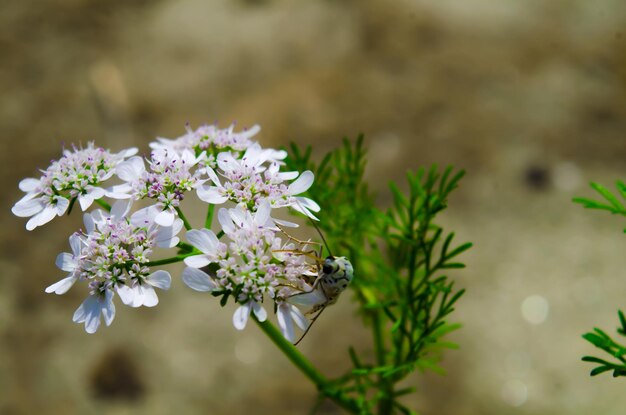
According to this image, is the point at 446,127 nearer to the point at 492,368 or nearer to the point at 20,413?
the point at 492,368

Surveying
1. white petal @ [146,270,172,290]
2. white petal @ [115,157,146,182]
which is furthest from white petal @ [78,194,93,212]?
white petal @ [146,270,172,290]

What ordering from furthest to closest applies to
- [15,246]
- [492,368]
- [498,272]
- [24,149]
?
[24,149] → [15,246] → [498,272] → [492,368]

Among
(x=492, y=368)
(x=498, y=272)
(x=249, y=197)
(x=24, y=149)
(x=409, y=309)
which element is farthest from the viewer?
(x=24, y=149)

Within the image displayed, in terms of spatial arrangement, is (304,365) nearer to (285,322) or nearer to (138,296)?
(285,322)

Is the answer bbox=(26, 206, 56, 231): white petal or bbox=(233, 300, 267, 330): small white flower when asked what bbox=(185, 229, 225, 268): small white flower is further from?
bbox=(26, 206, 56, 231): white petal

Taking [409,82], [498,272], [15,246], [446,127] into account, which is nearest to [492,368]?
[498,272]

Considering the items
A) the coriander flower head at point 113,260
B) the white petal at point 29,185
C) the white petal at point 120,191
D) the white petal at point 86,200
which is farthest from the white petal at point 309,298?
the white petal at point 29,185

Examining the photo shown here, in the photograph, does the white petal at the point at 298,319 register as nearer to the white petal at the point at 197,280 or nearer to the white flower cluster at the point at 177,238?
the white flower cluster at the point at 177,238
